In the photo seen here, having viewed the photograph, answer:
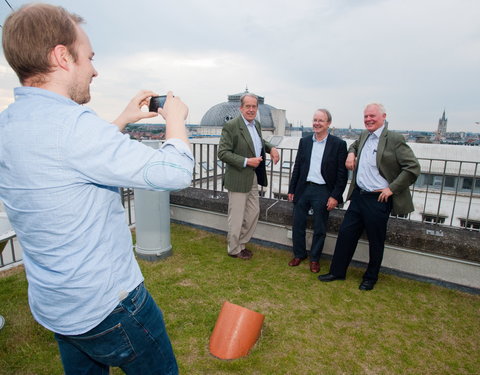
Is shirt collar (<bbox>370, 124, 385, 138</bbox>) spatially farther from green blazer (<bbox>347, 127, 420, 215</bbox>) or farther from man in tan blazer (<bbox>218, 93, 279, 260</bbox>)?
man in tan blazer (<bbox>218, 93, 279, 260</bbox>)

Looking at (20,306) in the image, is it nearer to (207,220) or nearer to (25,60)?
(207,220)

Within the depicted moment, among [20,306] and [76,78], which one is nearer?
[76,78]

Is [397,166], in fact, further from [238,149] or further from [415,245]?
[238,149]

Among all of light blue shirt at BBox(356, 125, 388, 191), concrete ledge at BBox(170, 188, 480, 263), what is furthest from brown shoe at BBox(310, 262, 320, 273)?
light blue shirt at BBox(356, 125, 388, 191)

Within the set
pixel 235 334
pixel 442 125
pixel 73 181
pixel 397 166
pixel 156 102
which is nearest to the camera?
pixel 73 181

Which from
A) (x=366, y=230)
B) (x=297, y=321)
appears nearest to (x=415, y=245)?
(x=366, y=230)

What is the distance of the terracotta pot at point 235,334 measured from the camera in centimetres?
248

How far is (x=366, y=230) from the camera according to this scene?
140 inches

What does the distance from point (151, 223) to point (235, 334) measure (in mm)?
2122

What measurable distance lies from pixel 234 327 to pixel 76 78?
216 centimetres

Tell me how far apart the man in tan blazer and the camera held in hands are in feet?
8.77

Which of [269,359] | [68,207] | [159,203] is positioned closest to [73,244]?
[68,207]

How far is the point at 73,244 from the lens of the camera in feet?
3.31

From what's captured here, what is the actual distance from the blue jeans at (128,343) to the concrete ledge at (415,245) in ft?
10.9
